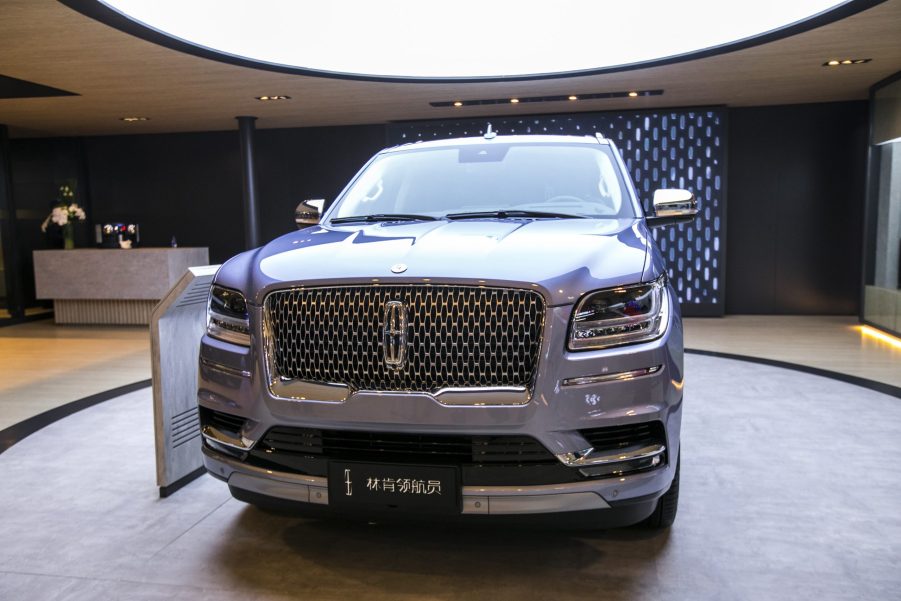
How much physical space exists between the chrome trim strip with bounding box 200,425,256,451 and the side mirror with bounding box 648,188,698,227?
1863 millimetres

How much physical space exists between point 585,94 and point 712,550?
22.5ft

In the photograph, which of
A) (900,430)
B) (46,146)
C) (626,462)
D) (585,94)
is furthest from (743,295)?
(46,146)

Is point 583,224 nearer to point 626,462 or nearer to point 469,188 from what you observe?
point 469,188

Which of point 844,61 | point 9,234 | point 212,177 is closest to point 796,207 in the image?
point 844,61

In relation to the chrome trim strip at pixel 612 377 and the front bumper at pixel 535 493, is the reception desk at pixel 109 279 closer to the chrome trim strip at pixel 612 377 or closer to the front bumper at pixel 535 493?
the front bumper at pixel 535 493

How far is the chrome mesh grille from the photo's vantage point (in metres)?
2.04

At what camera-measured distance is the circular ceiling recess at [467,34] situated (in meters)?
6.73

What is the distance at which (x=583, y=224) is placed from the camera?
2.68 meters

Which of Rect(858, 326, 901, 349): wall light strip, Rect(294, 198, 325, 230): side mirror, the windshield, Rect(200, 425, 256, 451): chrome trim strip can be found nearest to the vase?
Rect(294, 198, 325, 230): side mirror

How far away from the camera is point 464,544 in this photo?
8.61 feet

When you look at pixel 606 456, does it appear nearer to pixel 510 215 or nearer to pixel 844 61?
pixel 510 215

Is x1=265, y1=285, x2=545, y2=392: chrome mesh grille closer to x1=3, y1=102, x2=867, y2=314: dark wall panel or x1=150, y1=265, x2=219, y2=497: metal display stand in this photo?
x1=150, y1=265, x2=219, y2=497: metal display stand

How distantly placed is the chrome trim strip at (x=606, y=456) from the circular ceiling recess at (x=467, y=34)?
5114 mm

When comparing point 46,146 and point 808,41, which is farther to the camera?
point 46,146
